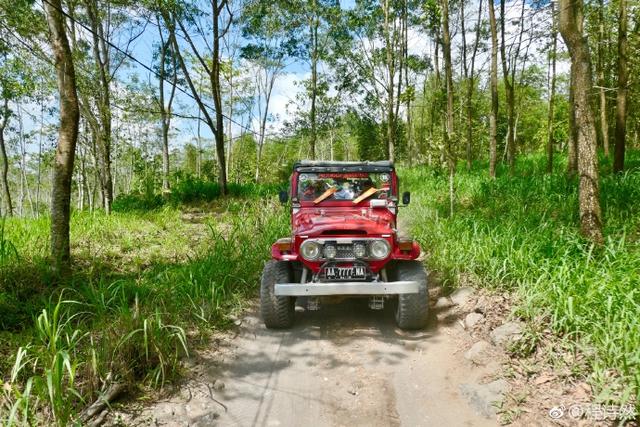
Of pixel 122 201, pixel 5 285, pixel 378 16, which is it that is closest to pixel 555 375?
pixel 5 285

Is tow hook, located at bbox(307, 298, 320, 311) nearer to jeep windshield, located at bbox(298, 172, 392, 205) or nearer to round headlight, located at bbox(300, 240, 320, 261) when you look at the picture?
round headlight, located at bbox(300, 240, 320, 261)

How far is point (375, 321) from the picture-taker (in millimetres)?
4469

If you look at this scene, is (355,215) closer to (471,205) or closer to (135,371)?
(135,371)

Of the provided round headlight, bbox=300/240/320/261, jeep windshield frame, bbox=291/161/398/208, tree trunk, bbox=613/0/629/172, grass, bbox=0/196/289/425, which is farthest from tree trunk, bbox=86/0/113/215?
tree trunk, bbox=613/0/629/172

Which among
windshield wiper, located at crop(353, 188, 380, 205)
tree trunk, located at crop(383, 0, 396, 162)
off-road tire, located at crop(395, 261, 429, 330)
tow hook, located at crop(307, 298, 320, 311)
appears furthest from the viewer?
tree trunk, located at crop(383, 0, 396, 162)

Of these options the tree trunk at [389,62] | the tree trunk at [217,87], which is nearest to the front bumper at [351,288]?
the tree trunk at [217,87]

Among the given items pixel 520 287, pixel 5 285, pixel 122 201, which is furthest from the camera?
pixel 122 201

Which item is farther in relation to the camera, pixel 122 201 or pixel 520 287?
pixel 122 201

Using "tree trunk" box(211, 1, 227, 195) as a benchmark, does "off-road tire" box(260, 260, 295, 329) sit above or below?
below

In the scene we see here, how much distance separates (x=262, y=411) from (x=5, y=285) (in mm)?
3733

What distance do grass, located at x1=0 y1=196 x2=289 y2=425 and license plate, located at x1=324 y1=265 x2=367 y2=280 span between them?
138cm

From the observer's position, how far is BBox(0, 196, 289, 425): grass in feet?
9.00

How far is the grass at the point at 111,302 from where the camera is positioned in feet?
9.00

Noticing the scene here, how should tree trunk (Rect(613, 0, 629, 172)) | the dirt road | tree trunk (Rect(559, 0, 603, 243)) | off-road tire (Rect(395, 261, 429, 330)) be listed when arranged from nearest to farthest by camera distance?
the dirt road → off-road tire (Rect(395, 261, 429, 330)) → tree trunk (Rect(559, 0, 603, 243)) → tree trunk (Rect(613, 0, 629, 172))
